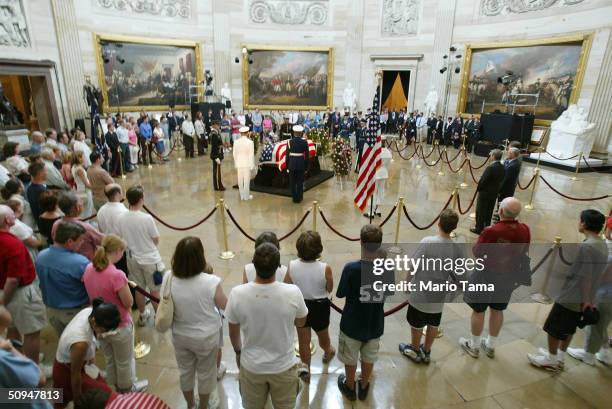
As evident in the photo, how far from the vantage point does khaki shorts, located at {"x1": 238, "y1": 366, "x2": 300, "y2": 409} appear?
247 cm

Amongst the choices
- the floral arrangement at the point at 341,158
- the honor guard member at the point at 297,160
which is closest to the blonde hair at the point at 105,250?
the honor guard member at the point at 297,160

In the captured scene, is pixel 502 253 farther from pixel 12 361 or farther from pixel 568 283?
pixel 12 361

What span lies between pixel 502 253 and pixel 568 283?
2.08 feet

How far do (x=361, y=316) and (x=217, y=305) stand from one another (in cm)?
119

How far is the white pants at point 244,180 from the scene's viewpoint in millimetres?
9117

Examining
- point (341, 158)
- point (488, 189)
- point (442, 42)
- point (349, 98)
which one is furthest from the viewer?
point (349, 98)

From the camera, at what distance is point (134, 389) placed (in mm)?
3283

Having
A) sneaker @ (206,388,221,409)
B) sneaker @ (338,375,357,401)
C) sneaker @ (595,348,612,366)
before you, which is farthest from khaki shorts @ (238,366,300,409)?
sneaker @ (595,348,612,366)

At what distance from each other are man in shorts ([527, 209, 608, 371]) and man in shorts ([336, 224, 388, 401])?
193 centimetres

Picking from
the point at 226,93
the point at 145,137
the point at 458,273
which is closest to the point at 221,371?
the point at 458,273

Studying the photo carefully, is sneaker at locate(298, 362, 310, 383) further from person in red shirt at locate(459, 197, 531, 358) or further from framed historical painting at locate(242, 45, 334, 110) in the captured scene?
framed historical painting at locate(242, 45, 334, 110)

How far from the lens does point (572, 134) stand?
14.2 meters

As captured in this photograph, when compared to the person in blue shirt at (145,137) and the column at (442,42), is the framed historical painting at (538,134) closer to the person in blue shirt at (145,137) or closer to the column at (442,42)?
the column at (442,42)

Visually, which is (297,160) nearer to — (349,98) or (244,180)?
(244,180)
